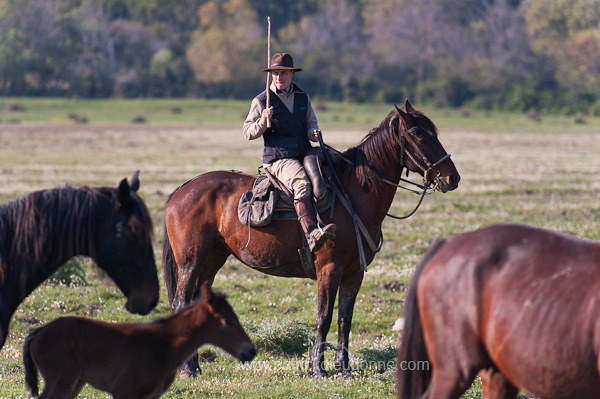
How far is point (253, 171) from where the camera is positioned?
35.0 m

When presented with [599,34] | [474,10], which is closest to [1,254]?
[599,34]

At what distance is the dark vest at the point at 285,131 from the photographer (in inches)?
408

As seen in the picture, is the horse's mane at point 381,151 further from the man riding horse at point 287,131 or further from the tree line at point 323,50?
the tree line at point 323,50

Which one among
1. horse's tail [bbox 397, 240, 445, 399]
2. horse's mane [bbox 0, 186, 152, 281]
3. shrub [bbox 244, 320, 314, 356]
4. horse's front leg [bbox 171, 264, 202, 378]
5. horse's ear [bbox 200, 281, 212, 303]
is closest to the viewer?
horse's tail [bbox 397, 240, 445, 399]

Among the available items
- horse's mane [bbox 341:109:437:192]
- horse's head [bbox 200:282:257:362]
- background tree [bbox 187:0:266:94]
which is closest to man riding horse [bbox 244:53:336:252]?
horse's mane [bbox 341:109:437:192]

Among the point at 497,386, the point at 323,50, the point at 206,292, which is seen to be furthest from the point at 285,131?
the point at 323,50

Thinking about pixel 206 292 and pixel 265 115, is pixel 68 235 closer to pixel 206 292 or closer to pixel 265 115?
pixel 206 292

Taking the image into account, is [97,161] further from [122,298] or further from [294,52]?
[294,52]

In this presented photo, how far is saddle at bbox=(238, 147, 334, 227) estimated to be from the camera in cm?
1026

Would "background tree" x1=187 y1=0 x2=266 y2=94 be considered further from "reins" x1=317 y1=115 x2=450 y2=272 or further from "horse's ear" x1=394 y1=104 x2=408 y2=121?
"horse's ear" x1=394 y1=104 x2=408 y2=121

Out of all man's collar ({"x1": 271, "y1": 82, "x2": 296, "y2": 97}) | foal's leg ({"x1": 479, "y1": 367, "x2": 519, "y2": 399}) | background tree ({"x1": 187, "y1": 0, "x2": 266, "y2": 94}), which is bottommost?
background tree ({"x1": 187, "y1": 0, "x2": 266, "y2": 94})

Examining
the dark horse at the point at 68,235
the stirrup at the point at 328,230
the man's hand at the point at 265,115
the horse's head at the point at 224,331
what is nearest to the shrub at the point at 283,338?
the stirrup at the point at 328,230

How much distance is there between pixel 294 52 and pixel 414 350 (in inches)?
4622

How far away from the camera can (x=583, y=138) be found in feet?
206
